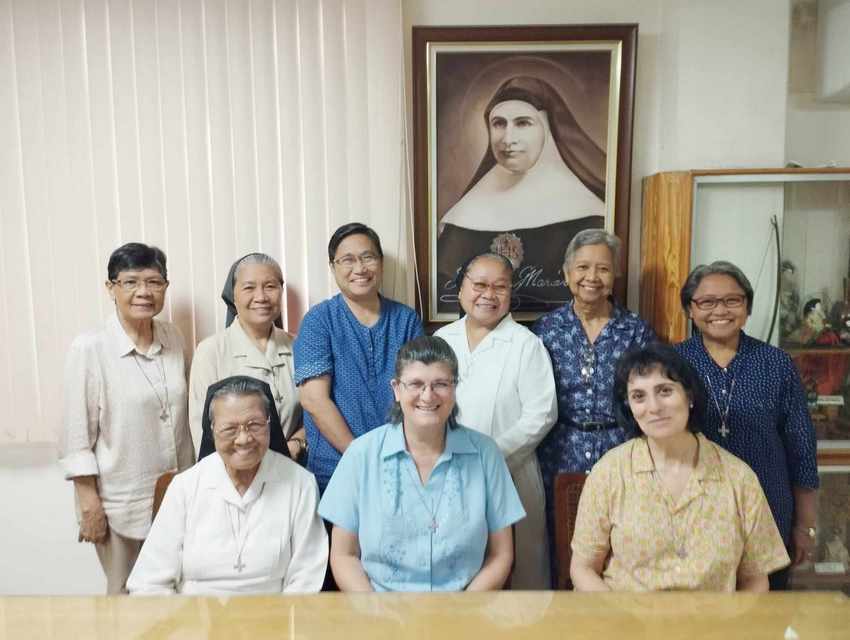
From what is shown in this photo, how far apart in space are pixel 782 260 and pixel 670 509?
4.94ft

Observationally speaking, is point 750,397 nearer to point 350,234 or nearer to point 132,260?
point 350,234

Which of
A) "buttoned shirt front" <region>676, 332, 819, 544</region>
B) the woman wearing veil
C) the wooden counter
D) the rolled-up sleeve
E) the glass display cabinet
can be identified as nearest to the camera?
the wooden counter

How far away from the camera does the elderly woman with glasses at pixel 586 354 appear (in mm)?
2344

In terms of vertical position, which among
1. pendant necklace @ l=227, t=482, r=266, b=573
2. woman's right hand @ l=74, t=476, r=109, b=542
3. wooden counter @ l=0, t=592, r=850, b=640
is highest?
wooden counter @ l=0, t=592, r=850, b=640

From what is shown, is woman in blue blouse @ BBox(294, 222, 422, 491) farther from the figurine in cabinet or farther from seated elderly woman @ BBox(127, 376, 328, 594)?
the figurine in cabinet

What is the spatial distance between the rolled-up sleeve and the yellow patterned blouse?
176 centimetres

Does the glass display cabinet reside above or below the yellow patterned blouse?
above

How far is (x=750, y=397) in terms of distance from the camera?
2.16m

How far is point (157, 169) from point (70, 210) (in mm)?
408

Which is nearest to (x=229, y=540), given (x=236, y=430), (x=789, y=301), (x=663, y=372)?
(x=236, y=430)

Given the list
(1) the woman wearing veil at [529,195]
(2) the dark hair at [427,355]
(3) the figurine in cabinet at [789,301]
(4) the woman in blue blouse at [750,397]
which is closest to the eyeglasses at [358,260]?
(1) the woman wearing veil at [529,195]

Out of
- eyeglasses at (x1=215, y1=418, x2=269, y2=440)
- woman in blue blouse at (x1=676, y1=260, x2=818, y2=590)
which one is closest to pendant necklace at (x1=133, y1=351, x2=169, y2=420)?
eyeglasses at (x1=215, y1=418, x2=269, y2=440)

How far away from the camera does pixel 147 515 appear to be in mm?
2490

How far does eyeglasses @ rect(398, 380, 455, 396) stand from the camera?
5.95 ft
